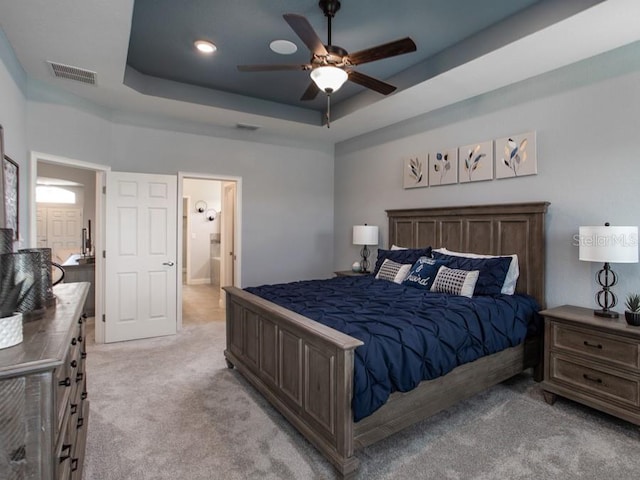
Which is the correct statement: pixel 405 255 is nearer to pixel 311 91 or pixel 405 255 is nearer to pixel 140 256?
Result: pixel 311 91

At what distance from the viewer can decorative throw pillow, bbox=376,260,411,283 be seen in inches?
158

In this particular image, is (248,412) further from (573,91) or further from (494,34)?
(573,91)

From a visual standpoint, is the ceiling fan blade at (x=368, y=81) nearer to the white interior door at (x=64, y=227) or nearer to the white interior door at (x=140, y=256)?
the white interior door at (x=140, y=256)

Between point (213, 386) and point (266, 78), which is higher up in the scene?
point (266, 78)

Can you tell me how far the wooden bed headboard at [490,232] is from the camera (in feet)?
11.0

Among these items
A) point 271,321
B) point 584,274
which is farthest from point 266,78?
point 584,274

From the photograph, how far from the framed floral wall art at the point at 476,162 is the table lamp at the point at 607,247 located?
1262mm

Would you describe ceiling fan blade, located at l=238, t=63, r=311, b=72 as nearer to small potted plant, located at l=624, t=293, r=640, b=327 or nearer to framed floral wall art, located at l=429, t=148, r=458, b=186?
framed floral wall art, located at l=429, t=148, r=458, b=186

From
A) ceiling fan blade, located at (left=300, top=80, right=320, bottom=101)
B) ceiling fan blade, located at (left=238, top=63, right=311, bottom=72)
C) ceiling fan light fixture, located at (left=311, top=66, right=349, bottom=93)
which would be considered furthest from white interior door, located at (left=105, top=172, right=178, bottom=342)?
ceiling fan light fixture, located at (left=311, top=66, right=349, bottom=93)

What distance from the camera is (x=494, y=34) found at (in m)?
2.93

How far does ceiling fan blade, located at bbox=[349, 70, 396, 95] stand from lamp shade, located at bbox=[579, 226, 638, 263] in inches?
74.0

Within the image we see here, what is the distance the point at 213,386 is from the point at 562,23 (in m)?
3.82

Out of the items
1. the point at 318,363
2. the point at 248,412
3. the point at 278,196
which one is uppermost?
the point at 278,196

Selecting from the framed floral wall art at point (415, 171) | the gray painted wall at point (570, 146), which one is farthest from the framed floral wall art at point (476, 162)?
the framed floral wall art at point (415, 171)
